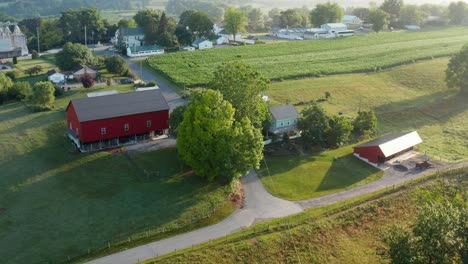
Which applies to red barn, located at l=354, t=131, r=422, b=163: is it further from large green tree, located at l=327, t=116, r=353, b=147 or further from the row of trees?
the row of trees

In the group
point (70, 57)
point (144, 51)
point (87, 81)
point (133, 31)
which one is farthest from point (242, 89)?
point (133, 31)

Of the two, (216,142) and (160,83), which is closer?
(216,142)

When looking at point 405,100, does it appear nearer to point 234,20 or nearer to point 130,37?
point 234,20

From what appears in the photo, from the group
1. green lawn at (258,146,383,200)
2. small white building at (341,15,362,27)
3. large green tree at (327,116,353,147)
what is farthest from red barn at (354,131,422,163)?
small white building at (341,15,362,27)

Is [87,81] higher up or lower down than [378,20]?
lower down

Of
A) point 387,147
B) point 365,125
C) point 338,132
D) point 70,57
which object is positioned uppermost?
point 70,57

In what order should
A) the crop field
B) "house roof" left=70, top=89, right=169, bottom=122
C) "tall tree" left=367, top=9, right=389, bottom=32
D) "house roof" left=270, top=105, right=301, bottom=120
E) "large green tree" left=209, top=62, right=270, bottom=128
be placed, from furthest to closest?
"tall tree" left=367, top=9, right=389, bottom=32, the crop field, "house roof" left=270, top=105, right=301, bottom=120, "large green tree" left=209, top=62, right=270, bottom=128, "house roof" left=70, top=89, right=169, bottom=122

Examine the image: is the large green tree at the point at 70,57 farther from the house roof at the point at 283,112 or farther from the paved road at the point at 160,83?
the house roof at the point at 283,112
